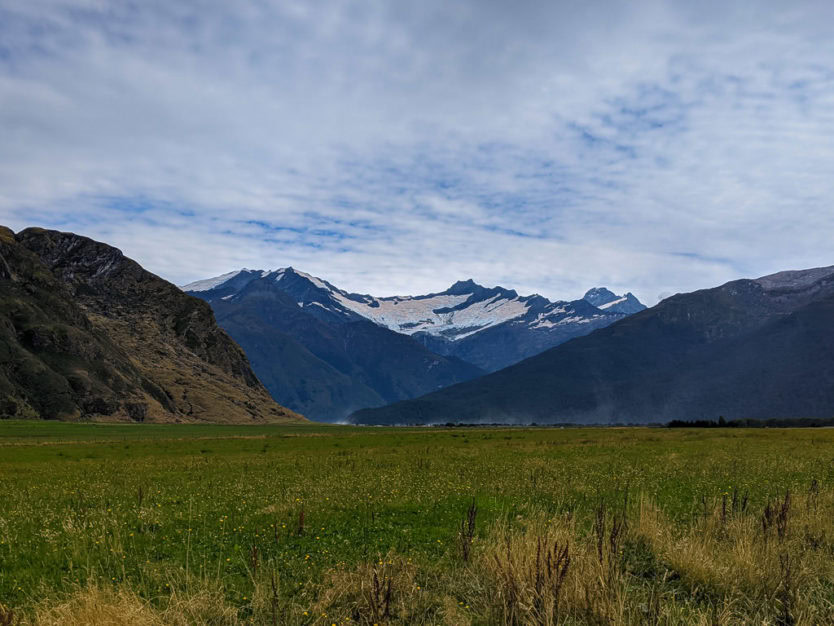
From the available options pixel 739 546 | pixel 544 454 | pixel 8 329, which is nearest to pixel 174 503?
pixel 739 546

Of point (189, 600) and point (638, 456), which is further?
point (638, 456)

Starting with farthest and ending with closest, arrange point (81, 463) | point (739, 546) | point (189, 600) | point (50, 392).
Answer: point (50, 392) → point (81, 463) → point (739, 546) → point (189, 600)

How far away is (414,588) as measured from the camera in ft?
45.1

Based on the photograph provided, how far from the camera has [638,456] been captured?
47.4 m

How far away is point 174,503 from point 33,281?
189685 mm

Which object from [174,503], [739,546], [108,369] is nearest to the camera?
[739,546]

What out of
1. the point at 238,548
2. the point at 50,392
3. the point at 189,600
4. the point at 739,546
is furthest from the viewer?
the point at 50,392

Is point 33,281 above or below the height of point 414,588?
above

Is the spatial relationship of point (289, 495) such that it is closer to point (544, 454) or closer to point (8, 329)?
point (544, 454)

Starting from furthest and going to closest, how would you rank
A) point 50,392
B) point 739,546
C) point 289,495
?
point 50,392, point 289,495, point 739,546

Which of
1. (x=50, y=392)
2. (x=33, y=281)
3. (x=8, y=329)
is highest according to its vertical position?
(x=33, y=281)

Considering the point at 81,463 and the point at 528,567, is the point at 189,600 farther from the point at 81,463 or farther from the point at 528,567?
the point at 81,463

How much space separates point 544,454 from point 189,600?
42.2 metres

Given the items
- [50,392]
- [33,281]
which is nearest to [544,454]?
[50,392]
